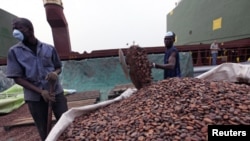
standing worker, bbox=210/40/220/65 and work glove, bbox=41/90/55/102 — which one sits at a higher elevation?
standing worker, bbox=210/40/220/65

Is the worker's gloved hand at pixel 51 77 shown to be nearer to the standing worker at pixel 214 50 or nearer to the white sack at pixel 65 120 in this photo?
the white sack at pixel 65 120

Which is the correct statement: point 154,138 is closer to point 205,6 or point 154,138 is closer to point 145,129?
point 145,129

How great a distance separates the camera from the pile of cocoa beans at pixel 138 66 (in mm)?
1911

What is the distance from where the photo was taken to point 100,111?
63.5 inches

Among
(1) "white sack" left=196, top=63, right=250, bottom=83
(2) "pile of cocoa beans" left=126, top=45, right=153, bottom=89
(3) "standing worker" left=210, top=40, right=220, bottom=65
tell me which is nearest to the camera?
(2) "pile of cocoa beans" left=126, top=45, right=153, bottom=89

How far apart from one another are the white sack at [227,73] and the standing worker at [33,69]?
65.2 inches

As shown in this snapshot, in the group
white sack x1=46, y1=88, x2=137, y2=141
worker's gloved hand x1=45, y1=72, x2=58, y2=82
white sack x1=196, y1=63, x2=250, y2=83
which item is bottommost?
white sack x1=46, y1=88, x2=137, y2=141

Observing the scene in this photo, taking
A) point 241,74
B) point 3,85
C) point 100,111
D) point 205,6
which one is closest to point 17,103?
point 3,85

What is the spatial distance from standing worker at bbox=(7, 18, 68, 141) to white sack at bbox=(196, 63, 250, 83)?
165 centimetres

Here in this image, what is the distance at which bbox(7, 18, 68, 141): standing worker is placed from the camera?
52.4 inches

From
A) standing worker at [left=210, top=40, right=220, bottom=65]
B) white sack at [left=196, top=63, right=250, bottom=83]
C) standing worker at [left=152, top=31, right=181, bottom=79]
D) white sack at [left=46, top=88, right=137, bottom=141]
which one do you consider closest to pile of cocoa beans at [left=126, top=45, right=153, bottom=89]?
standing worker at [left=152, top=31, right=181, bottom=79]

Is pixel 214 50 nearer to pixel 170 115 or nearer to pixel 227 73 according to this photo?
pixel 227 73

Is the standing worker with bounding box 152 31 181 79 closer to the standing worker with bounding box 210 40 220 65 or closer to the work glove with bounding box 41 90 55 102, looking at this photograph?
the work glove with bounding box 41 90 55 102

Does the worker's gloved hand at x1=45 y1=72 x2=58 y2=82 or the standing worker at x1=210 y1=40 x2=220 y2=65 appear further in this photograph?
the standing worker at x1=210 y1=40 x2=220 y2=65
